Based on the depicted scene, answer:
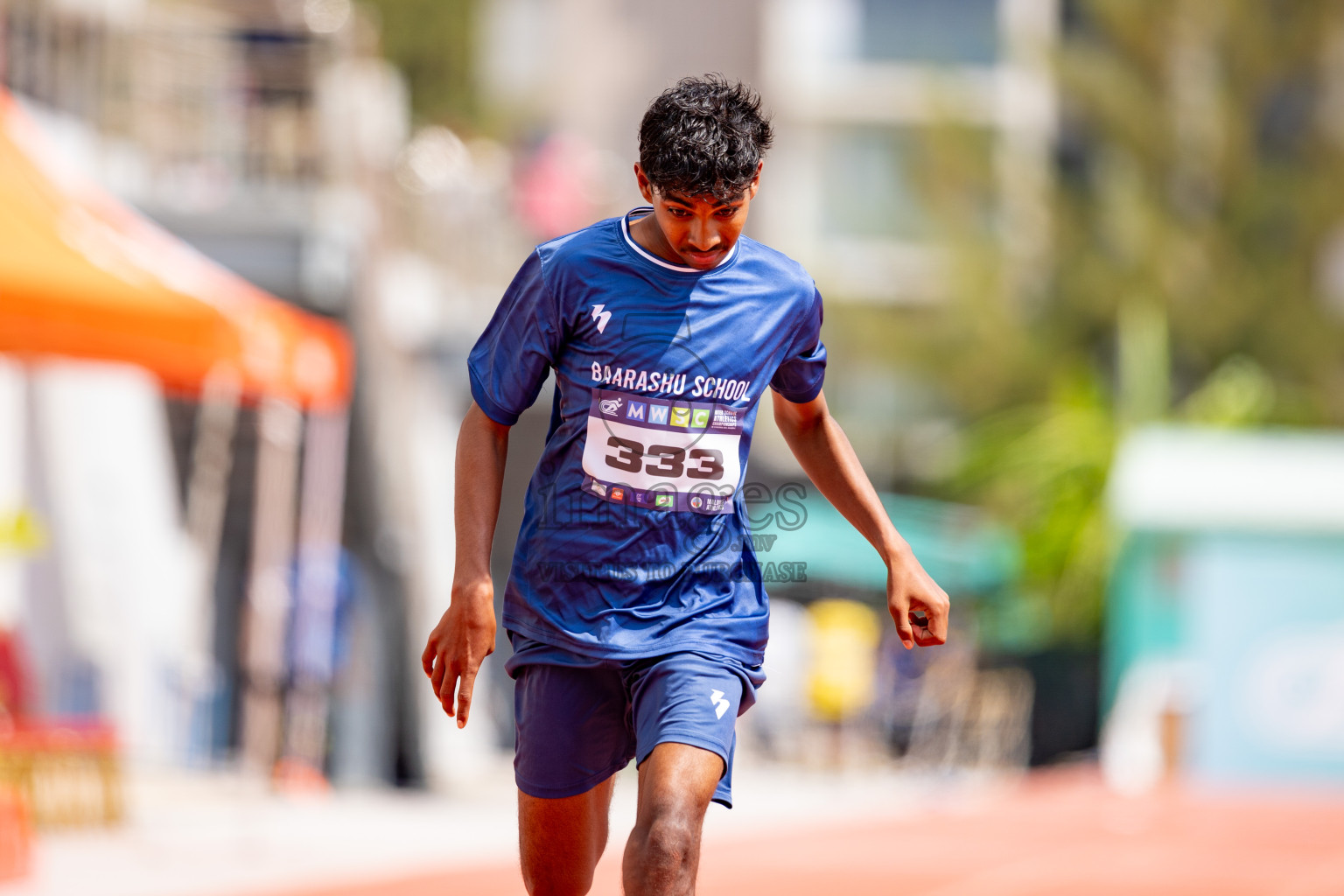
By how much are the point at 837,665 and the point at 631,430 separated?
15497 mm

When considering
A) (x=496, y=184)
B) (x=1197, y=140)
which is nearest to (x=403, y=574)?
(x=496, y=184)

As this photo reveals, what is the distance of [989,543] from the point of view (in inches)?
892

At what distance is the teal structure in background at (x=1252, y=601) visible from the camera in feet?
47.3

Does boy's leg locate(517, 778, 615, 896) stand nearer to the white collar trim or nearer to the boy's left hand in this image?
the boy's left hand

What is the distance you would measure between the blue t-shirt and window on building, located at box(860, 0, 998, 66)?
3045 cm

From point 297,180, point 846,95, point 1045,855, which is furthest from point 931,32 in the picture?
point 1045,855

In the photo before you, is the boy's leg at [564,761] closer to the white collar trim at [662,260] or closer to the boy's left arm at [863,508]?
the boy's left arm at [863,508]

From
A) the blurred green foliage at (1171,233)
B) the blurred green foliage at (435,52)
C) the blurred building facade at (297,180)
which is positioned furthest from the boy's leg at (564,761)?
the blurred green foliage at (435,52)

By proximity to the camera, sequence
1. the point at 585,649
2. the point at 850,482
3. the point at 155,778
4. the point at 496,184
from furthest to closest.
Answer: the point at 496,184 < the point at 155,778 < the point at 850,482 < the point at 585,649

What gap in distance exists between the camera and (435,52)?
35906 millimetres

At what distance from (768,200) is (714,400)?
31.2 m

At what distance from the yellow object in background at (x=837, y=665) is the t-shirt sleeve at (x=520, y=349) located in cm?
1533

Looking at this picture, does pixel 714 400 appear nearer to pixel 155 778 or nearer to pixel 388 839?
pixel 388 839

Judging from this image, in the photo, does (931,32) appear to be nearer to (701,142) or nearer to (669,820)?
(701,142)
